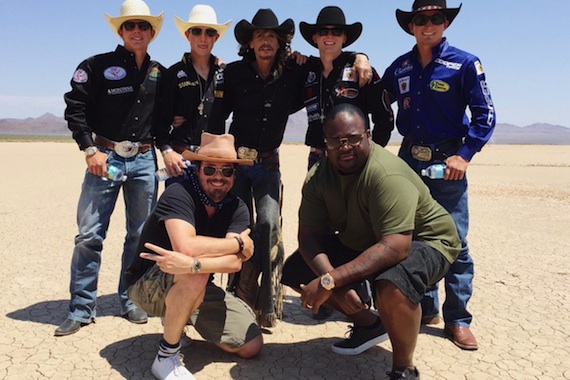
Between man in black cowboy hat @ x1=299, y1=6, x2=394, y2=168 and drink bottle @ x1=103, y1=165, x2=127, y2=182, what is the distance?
186cm

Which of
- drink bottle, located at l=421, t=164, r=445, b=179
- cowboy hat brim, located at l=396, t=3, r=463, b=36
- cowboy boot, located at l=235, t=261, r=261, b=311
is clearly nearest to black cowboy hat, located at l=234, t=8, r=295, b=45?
cowboy hat brim, located at l=396, t=3, r=463, b=36

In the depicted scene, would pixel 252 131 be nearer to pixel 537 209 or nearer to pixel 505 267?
pixel 505 267

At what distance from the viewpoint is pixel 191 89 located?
208 inches

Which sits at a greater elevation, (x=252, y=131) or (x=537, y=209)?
(x=252, y=131)

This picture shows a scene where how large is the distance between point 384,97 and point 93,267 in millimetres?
3266

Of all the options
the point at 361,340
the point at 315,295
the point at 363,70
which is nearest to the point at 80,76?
the point at 363,70

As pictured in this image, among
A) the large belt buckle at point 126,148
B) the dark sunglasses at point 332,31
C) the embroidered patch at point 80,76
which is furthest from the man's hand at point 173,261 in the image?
the dark sunglasses at point 332,31

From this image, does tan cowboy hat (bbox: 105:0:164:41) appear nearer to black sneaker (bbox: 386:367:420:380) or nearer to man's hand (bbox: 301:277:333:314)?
man's hand (bbox: 301:277:333:314)

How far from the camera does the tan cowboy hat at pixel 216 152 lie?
418cm

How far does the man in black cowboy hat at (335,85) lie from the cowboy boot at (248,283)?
1302mm

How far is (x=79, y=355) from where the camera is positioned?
4.50m

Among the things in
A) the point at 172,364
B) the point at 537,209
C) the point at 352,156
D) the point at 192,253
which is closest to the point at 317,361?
the point at 172,364

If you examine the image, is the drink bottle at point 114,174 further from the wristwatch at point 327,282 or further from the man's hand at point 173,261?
the wristwatch at point 327,282

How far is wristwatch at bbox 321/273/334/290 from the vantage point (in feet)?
12.6
